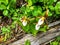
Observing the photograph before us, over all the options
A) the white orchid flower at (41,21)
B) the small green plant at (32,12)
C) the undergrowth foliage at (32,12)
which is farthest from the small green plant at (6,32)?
the white orchid flower at (41,21)

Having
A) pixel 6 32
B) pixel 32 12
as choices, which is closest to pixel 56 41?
pixel 32 12

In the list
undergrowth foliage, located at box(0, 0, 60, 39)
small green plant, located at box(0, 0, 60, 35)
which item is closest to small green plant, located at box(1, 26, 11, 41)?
undergrowth foliage, located at box(0, 0, 60, 39)

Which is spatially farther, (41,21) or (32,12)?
(32,12)

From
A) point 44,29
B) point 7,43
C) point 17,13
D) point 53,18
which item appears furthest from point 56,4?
point 7,43

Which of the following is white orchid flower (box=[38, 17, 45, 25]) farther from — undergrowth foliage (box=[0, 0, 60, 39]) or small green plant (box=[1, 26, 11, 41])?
small green plant (box=[1, 26, 11, 41])

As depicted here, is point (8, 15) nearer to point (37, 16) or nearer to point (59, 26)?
point (37, 16)

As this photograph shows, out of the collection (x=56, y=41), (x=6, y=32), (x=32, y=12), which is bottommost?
Answer: (x=56, y=41)

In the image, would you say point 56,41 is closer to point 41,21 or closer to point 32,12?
point 41,21

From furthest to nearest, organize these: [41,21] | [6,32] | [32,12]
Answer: [6,32] < [32,12] < [41,21]
